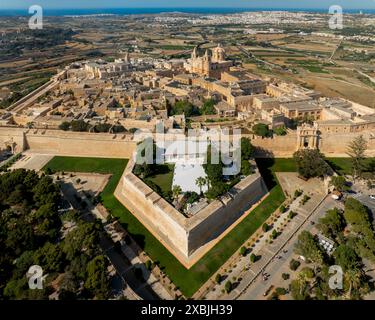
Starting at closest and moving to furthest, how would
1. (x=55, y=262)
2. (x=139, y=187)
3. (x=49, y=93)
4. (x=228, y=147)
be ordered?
1. (x=55, y=262)
2. (x=139, y=187)
3. (x=228, y=147)
4. (x=49, y=93)

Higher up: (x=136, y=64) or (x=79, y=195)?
(x=136, y=64)

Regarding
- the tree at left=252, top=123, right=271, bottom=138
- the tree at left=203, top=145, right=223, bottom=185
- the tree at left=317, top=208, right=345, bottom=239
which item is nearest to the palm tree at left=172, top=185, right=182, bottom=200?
the tree at left=203, top=145, right=223, bottom=185

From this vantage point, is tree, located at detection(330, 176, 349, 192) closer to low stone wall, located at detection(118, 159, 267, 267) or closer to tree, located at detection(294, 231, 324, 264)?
low stone wall, located at detection(118, 159, 267, 267)

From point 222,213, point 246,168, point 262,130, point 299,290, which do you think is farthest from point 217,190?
point 262,130
